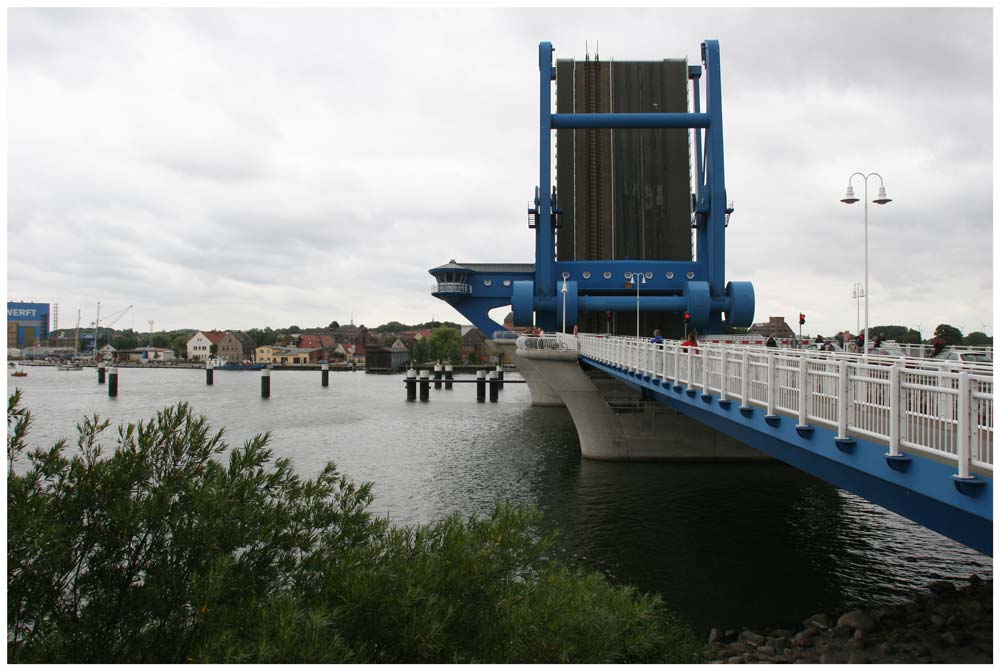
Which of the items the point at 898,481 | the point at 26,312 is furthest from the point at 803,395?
the point at 26,312

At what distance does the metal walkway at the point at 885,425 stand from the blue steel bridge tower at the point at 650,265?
21393mm

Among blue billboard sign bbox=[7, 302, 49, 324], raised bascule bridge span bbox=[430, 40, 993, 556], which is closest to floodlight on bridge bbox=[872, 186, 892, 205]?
raised bascule bridge span bbox=[430, 40, 993, 556]

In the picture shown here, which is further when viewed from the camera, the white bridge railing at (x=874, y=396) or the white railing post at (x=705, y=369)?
the white railing post at (x=705, y=369)

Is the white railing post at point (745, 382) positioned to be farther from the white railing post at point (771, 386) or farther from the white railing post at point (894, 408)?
the white railing post at point (894, 408)

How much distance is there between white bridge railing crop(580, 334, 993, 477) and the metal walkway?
12 millimetres

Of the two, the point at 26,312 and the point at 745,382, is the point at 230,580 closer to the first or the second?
the point at 745,382

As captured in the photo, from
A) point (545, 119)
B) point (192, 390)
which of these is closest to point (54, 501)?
point (545, 119)

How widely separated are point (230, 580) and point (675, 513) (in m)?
12.3

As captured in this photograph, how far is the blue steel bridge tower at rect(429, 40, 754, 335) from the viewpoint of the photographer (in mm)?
31719

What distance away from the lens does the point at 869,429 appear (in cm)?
695

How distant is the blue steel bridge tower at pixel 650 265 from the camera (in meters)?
31.7

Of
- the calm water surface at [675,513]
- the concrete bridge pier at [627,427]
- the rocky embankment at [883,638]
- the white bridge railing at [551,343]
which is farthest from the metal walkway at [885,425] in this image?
the white bridge railing at [551,343]

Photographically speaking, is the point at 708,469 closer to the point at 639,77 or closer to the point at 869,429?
the point at 869,429

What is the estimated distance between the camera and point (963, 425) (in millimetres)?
5242
